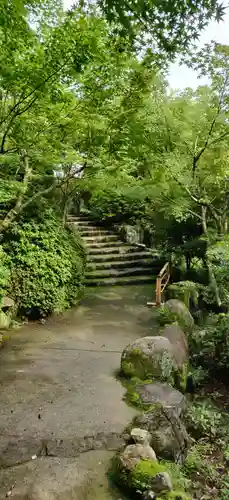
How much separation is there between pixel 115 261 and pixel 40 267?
4.68 m

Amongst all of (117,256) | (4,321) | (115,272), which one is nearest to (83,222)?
(117,256)

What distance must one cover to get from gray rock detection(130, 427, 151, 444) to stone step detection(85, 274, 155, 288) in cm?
653

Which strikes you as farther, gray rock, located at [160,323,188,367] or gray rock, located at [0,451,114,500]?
gray rock, located at [160,323,188,367]

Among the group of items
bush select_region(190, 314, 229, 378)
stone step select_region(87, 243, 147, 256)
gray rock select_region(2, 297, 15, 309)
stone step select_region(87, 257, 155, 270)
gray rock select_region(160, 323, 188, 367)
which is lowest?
bush select_region(190, 314, 229, 378)

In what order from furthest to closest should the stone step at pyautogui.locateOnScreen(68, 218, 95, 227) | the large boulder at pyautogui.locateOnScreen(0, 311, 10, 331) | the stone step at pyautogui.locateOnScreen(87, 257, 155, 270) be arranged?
the stone step at pyautogui.locateOnScreen(68, 218, 95, 227), the stone step at pyautogui.locateOnScreen(87, 257, 155, 270), the large boulder at pyautogui.locateOnScreen(0, 311, 10, 331)

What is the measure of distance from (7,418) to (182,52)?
4.08 meters

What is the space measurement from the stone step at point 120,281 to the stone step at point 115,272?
4.3 inches

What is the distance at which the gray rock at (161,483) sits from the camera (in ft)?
9.61

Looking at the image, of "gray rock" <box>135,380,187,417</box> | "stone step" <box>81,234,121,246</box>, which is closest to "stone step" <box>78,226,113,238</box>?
"stone step" <box>81,234,121,246</box>

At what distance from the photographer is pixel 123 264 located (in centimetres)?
1107

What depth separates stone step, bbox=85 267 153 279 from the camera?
10.3 metres

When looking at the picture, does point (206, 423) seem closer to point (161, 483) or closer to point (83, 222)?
point (161, 483)

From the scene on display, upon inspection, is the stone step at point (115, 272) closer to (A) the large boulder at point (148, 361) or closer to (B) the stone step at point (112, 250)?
(B) the stone step at point (112, 250)

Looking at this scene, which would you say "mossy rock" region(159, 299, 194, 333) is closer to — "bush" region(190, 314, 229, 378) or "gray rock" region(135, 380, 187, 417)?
"bush" region(190, 314, 229, 378)
